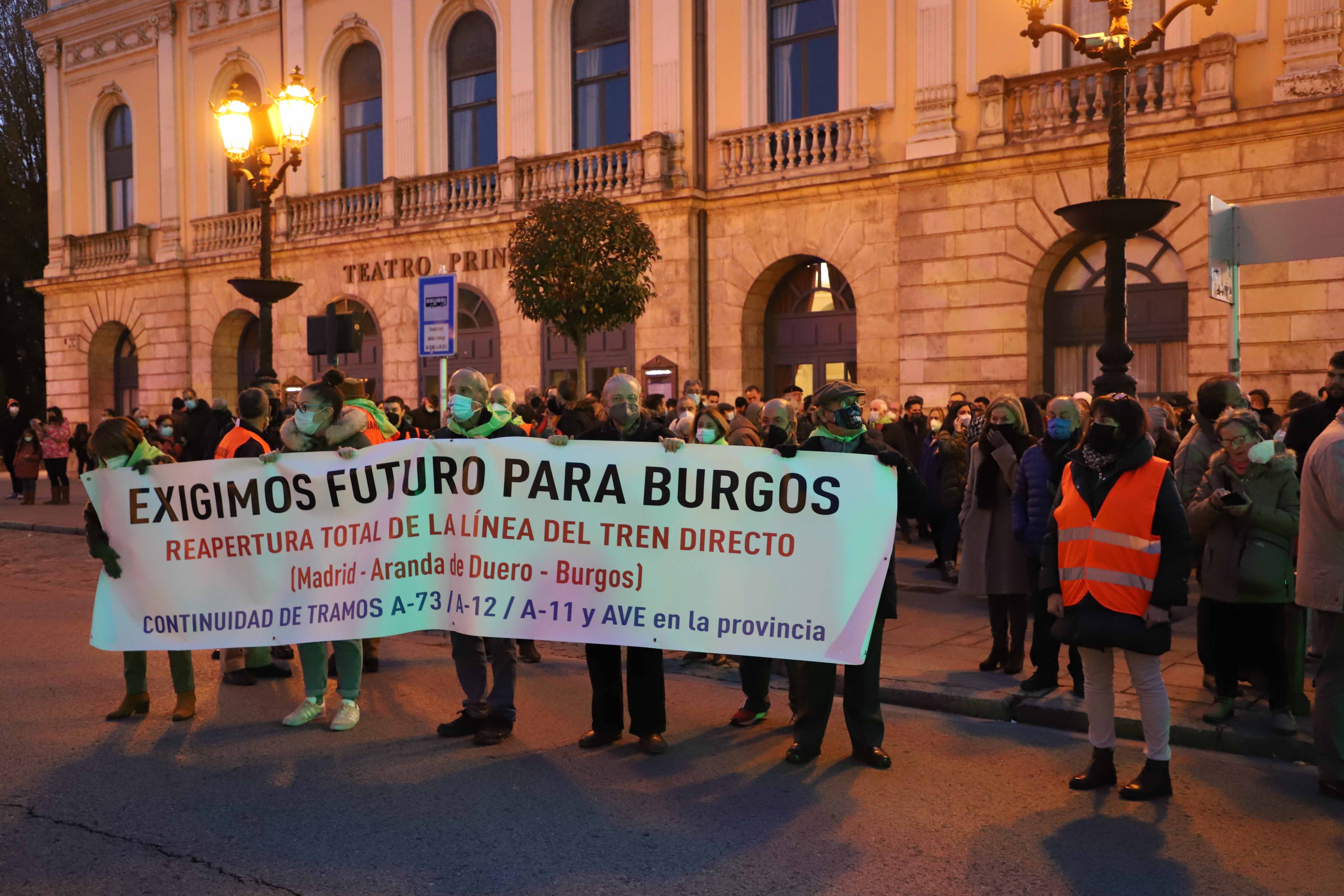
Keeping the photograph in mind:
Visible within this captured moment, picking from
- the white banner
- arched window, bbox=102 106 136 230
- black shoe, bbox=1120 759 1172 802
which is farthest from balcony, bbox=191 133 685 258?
black shoe, bbox=1120 759 1172 802

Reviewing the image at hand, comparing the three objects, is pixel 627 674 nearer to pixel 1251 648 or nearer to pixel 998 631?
pixel 998 631

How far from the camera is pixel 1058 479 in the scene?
708cm

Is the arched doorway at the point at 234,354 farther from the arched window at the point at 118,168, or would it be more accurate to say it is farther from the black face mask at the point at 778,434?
the black face mask at the point at 778,434

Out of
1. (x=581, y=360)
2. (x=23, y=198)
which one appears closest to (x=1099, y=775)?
(x=581, y=360)

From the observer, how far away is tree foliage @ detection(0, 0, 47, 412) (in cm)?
3581

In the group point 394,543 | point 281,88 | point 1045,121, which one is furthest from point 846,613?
point 281,88

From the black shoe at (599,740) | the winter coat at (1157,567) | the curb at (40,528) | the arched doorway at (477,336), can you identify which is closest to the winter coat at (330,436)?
the black shoe at (599,740)

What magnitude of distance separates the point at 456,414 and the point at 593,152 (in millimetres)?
15680

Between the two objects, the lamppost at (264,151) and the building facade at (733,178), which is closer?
the lamppost at (264,151)

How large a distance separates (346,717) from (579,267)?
10.8 meters

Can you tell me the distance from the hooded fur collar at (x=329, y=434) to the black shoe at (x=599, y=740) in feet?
7.23

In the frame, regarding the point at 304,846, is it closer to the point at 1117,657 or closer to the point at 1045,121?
the point at 1117,657

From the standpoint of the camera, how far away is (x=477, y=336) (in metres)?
23.6

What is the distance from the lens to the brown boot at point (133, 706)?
6773 mm
